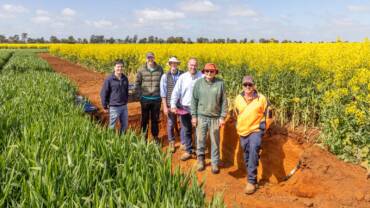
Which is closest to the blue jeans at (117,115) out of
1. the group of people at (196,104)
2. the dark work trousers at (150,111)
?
the group of people at (196,104)

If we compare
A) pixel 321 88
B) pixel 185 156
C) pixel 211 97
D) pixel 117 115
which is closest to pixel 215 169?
pixel 185 156

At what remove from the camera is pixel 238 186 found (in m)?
6.73

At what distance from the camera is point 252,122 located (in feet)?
20.9

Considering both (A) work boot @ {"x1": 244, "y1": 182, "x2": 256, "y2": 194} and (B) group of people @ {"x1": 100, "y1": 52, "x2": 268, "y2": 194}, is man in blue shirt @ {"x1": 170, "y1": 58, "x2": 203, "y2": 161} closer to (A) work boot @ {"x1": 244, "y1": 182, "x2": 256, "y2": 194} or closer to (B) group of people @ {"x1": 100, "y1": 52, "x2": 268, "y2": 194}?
(B) group of people @ {"x1": 100, "y1": 52, "x2": 268, "y2": 194}

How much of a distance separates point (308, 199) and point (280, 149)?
1.19 metres

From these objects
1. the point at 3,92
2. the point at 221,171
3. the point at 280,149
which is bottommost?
the point at 221,171

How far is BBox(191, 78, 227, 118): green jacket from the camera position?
22.3 ft

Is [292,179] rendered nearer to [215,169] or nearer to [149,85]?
[215,169]

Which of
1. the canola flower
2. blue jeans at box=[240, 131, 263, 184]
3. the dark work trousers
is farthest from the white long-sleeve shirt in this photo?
the canola flower

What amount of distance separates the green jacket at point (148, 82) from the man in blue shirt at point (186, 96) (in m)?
0.61

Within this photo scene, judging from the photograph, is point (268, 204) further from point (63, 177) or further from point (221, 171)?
point (63, 177)

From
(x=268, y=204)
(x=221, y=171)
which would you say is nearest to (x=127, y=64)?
(x=221, y=171)

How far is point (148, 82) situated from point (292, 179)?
10.4 feet

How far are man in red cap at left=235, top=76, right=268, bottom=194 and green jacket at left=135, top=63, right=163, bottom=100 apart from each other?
6.97 feet
